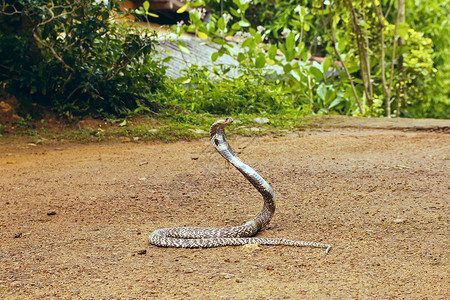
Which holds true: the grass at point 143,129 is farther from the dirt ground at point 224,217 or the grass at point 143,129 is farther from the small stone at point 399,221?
the small stone at point 399,221

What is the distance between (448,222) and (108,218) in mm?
2213

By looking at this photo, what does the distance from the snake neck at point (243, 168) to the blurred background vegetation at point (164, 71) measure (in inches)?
162

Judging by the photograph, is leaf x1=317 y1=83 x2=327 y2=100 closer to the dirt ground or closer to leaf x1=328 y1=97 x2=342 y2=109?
leaf x1=328 y1=97 x2=342 y2=109

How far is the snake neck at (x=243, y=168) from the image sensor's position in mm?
3127

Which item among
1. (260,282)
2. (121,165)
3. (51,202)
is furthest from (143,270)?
(121,165)

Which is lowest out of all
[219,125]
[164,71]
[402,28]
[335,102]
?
[335,102]

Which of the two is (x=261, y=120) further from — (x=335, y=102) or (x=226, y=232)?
(x=226, y=232)

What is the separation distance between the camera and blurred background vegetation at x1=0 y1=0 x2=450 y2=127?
692cm

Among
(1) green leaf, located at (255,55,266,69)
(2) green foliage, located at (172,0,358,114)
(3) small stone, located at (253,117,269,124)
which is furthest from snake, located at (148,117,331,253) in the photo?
(1) green leaf, located at (255,55,266,69)

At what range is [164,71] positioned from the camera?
8148 mm

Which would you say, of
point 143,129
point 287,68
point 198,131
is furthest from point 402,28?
point 143,129

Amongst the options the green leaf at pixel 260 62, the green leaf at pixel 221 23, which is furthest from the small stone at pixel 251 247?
the green leaf at pixel 221 23

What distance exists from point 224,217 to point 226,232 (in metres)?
0.50

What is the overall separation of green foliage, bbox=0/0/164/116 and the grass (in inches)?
12.5
